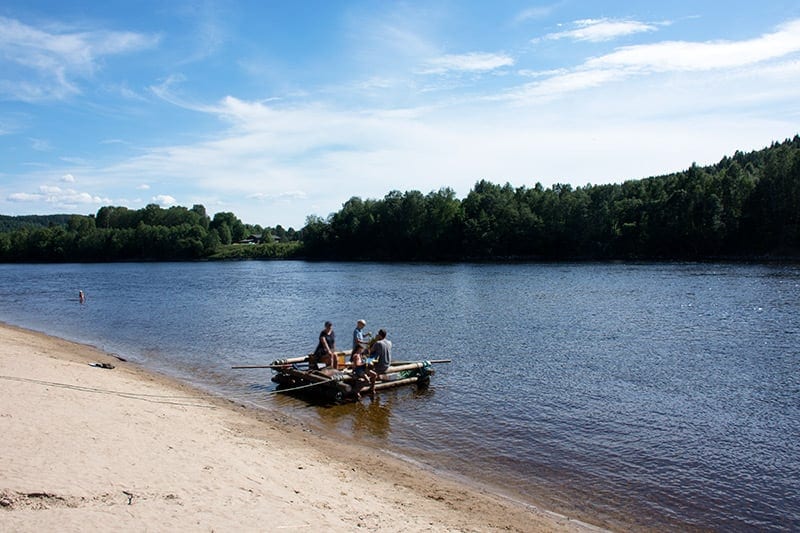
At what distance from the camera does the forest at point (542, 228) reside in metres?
85.4

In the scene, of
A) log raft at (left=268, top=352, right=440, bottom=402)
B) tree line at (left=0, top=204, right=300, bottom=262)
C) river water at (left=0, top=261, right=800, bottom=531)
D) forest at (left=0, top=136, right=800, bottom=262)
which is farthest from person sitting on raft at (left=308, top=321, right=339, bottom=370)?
tree line at (left=0, top=204, right=300, bottom=262)

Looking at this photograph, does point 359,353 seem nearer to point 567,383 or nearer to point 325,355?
point 325,355

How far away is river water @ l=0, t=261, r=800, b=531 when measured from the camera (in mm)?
11180

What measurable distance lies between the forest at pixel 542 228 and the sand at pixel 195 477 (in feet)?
287

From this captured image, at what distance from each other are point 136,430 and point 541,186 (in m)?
126

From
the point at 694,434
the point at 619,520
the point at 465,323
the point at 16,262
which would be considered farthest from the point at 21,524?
the point at 16,262

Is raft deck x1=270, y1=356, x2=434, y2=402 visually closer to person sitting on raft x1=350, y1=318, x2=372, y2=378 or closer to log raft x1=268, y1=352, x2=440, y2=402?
log raft x1=268, y1=352, x2=440, y2=402

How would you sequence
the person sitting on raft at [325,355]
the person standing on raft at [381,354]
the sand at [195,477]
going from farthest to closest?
the person sitting on raft at [325,355]
the person standing on raft at [381,354]
the sand at [195,477]

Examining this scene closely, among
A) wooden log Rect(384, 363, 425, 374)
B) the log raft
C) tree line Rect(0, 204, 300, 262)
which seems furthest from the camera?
tree line Rect(0, 204, 300, 262)

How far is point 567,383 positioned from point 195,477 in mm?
13323

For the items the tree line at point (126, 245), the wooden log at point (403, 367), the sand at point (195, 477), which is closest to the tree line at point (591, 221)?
the tree line at point (126, 245)

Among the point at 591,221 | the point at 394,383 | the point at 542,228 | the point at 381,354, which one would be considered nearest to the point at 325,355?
the point at 381,354

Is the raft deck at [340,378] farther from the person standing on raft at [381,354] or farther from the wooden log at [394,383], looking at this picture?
the person standing on raft at [381,354]

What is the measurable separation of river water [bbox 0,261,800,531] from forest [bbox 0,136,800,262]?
154ft
